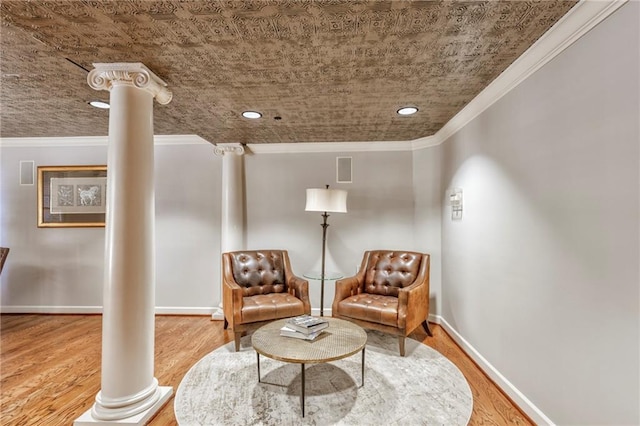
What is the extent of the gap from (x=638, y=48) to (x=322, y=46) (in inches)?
56.0

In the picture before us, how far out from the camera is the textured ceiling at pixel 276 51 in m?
1.41

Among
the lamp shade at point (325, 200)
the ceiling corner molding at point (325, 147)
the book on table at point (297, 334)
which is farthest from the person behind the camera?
the ceiling corner molding at point (325, 147)

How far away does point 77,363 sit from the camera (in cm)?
264

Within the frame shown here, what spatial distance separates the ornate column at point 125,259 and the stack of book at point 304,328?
37.6 inches

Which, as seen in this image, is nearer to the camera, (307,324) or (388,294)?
(307,324)

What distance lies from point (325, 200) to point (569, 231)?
81.4 inches

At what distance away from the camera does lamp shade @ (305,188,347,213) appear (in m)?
3.14

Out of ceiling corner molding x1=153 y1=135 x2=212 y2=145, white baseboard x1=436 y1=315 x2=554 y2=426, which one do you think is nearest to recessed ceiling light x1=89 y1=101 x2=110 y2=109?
ceiling corner molding x1=153 y1=135 x2=212 y2=145

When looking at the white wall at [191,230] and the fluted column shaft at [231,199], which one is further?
the white wall at [191,230]

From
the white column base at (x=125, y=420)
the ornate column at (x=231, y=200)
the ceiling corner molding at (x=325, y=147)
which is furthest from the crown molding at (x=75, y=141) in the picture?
the white column base at (x=125, y=420)

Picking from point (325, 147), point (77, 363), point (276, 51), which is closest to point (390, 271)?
point (325, 147)

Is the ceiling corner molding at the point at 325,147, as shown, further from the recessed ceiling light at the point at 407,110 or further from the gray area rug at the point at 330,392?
the gray area rug at the point at 330,392

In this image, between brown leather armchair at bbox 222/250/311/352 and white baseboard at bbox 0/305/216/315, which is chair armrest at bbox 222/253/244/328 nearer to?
brown leather armchair at bbox 222/250/311/352

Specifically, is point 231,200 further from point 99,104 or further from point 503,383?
point 503,383
